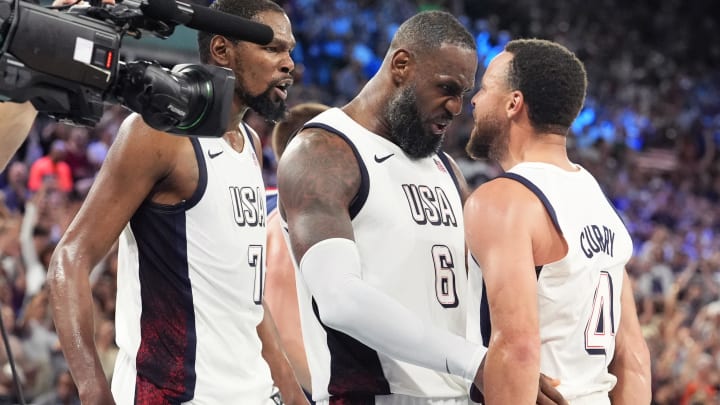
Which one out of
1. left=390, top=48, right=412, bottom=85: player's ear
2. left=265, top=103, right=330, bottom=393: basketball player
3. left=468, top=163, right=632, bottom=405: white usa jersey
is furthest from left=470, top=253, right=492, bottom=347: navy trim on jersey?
left=265, top=103, right=330, bottom=393: basketball player

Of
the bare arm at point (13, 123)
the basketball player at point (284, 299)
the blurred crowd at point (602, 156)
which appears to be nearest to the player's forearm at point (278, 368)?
the basketball player at point (284, 299)

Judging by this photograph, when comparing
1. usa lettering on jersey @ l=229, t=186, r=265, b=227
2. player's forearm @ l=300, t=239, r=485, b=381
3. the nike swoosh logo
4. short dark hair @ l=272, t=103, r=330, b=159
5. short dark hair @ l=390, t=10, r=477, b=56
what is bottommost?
short dark hair @ l=272, t=103, r=330, b=159

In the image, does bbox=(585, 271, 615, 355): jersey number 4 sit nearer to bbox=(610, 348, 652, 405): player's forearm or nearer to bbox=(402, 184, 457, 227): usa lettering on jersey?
bbox=(610, 348, 652, 405): player's forearm

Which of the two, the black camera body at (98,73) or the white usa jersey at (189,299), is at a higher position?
the black camera body at (98,73)

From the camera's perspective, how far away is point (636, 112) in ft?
61.7

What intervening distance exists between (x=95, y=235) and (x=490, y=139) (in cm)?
125

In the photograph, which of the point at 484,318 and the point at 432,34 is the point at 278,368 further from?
the point at 432,34

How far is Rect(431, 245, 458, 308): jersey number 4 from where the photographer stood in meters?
3.17

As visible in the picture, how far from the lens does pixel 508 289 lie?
8.77ft

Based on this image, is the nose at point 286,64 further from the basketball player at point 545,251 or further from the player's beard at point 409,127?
the basketball player at point 545,251

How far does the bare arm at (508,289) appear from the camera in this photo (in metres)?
2.63

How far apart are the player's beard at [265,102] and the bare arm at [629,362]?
131 cm

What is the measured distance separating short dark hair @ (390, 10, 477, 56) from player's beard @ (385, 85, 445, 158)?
0.15m

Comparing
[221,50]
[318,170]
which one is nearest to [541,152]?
Answer: [318,170]
